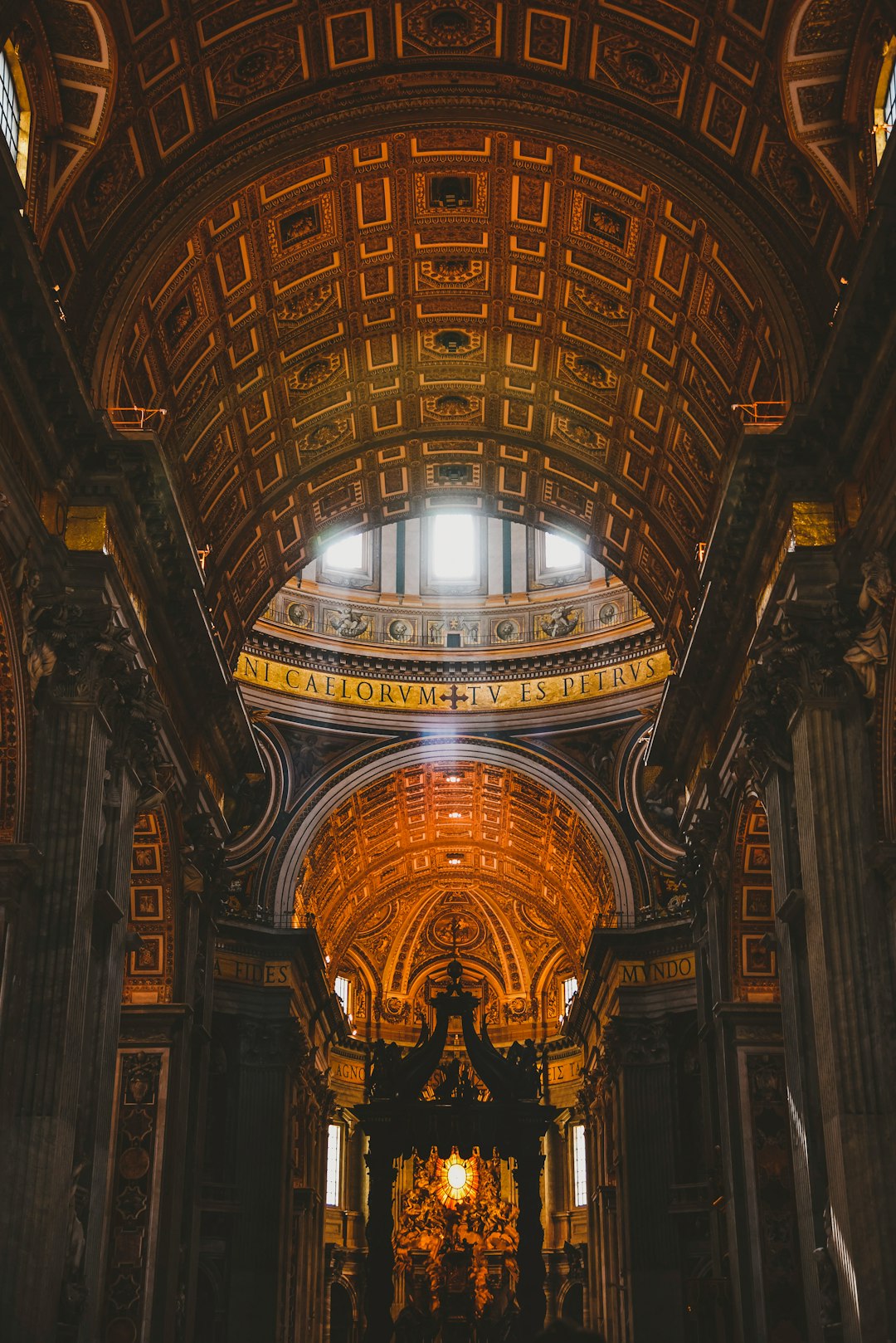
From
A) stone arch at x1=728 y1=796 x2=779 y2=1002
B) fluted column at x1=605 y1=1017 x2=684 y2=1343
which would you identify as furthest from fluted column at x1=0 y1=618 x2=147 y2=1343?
fluted column at x1=605 y1=1017 x2=684 y2=1343

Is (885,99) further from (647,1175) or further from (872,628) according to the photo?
(647,1175)

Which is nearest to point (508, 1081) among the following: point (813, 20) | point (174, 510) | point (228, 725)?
point (228, 725)

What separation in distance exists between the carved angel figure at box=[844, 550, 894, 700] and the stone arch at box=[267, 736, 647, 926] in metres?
21.1

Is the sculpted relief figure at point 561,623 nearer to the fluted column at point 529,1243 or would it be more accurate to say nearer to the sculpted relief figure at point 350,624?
the sculpted relief figure at point 350,624

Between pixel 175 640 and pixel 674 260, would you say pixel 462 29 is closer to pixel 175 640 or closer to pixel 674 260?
pixel 674 260

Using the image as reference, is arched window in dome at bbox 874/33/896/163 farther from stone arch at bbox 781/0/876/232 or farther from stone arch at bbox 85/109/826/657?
stone arch at bbox 85/109/826/657

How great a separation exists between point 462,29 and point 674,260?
379 centimetres

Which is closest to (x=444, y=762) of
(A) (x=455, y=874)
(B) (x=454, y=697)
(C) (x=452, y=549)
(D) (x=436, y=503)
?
(B) (x=454, y=697)

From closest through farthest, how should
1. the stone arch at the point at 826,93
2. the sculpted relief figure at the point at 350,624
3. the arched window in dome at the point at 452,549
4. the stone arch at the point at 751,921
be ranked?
the stone arch at the point at 826,93
the stone arch at the point at 751,921
the sculpted relief figure at the point at 350,624
the arched window in dome at the point at 452,549

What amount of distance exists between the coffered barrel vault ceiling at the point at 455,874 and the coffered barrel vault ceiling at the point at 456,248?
14332 mm

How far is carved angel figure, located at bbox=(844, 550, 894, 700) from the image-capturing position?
14.0 metres

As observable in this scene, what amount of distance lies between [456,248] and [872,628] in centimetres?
894

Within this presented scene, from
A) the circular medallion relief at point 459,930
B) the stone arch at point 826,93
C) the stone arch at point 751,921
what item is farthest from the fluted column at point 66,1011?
the circular medallion relief at point 459,930

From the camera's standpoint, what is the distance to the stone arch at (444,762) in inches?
1383
